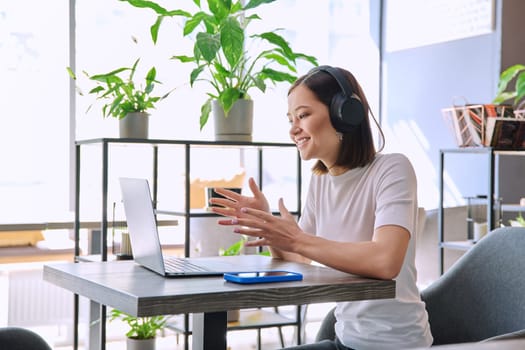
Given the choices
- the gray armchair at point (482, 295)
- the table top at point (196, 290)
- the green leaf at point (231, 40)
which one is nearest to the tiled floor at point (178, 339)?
the green leaf at point (231, 40)

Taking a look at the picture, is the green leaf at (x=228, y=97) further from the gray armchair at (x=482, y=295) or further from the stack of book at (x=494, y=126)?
the stack of book at (x=494, y=126)

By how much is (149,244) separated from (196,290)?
254 millimetres

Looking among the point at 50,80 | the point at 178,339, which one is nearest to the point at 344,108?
the point at 178,339

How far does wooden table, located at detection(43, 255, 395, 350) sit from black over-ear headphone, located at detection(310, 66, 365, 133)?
13.2 inches

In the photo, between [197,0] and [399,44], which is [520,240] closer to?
[197,0]

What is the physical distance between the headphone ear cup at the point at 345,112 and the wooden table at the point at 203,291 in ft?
1.10

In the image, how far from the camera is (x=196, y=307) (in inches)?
48.8

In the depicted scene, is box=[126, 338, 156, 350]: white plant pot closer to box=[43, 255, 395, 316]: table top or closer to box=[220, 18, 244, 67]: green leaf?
box=[220, 18, 244, 67]: green leaf

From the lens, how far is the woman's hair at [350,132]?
1.73 meters

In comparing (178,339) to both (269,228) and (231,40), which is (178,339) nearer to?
(231,40)

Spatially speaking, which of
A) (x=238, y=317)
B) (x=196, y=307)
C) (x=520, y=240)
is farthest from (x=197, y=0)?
(x=196, y=307)

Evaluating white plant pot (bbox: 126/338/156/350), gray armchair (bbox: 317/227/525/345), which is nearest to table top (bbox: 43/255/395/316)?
gray armchair (bbox: 317/227/525/345)

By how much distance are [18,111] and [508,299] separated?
420cm

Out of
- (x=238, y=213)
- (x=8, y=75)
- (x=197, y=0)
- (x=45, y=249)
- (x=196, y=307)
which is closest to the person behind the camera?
(x=196, y=307)
